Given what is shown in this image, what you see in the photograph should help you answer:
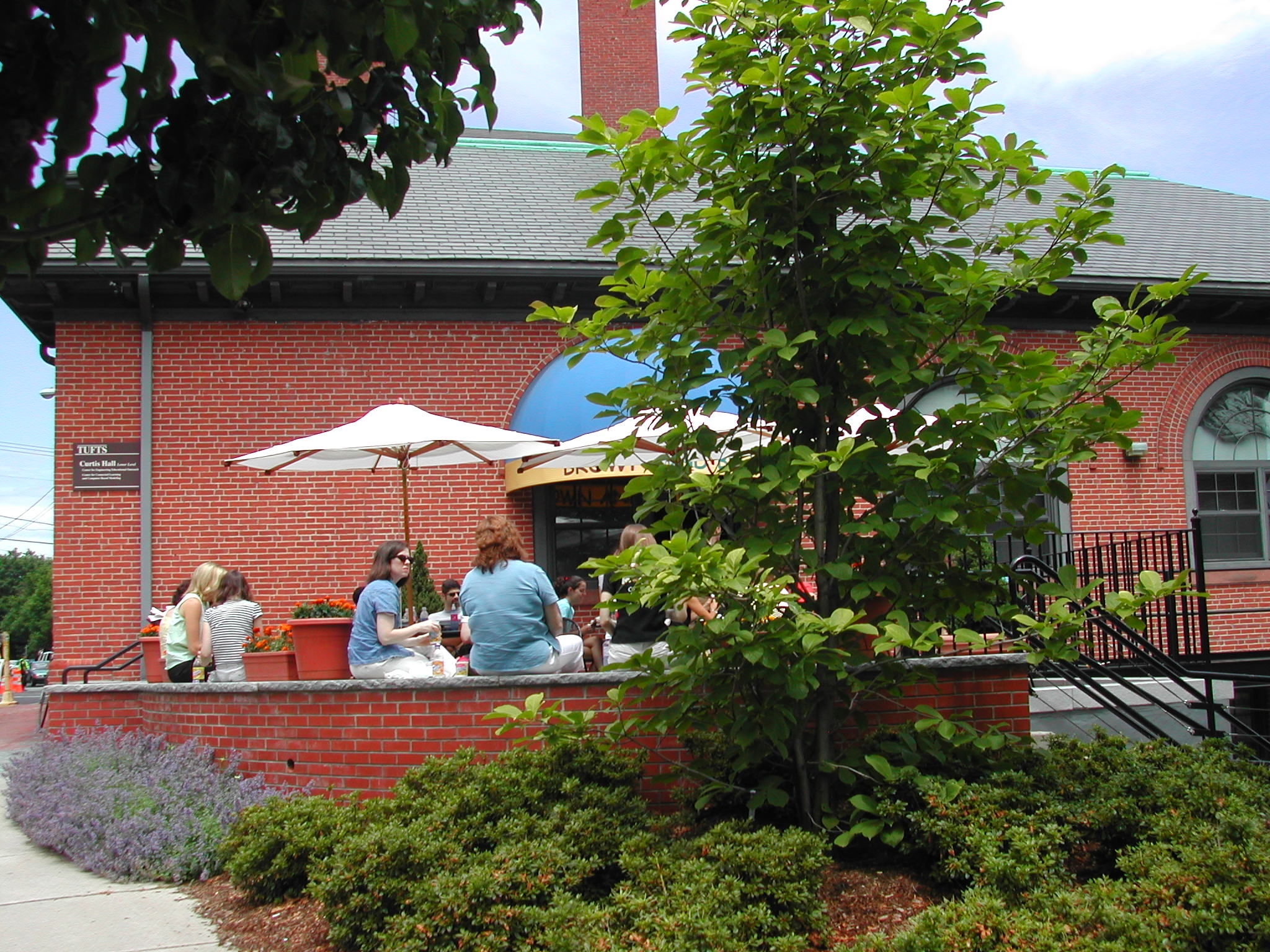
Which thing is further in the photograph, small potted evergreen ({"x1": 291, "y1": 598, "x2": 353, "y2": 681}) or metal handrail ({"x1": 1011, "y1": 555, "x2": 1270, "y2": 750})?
small potted evergreen ({"x1": 291, "y1": 598, "x2": 353, "y2": 681})

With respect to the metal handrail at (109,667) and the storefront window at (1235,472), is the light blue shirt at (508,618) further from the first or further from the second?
the storefront window at (1235,472)

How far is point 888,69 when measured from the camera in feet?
15.6

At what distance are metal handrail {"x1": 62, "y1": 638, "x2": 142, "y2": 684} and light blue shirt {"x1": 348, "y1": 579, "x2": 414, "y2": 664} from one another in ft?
16.0

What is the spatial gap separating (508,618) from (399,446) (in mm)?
2872

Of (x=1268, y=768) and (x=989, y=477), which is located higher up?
(x=989, y=477)

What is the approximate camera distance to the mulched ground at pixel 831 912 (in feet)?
14.2

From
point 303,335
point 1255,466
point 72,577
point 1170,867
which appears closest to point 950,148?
point 1170,867

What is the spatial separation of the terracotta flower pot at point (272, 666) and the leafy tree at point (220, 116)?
5482mm

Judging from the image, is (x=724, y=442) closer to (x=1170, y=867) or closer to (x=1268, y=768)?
(x=1170, y=867)

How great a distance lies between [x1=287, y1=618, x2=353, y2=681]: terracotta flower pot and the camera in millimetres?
7164

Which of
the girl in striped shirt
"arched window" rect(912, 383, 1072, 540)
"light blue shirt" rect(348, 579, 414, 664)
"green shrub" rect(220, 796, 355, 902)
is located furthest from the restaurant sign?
"arched window" rect(912, 383, 1072, 540)

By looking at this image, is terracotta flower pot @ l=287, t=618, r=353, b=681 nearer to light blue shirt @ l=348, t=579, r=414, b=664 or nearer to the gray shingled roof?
light blue shirt @ l=348, t=579, r=414, b=664

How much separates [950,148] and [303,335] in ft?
29.1

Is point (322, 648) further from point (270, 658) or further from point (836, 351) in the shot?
point (836, 351)
